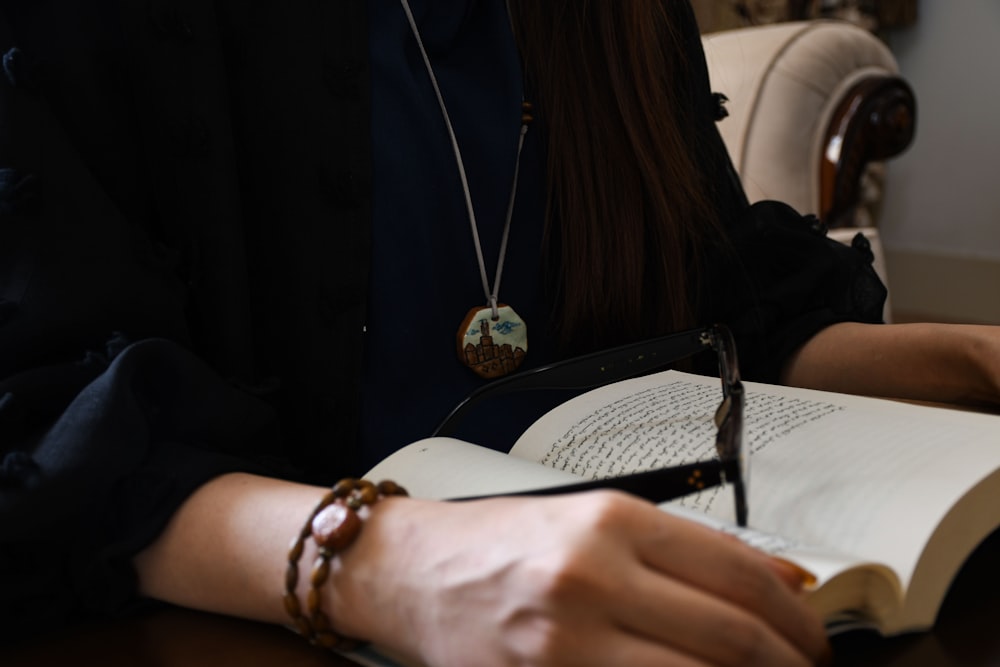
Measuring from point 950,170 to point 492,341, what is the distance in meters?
2.40

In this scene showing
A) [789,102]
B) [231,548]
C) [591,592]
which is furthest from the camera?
[789,102]

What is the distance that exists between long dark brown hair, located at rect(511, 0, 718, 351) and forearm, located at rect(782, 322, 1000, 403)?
11 centimetres

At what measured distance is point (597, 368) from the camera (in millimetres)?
575

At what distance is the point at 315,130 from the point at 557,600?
0.41 m

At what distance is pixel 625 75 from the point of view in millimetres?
723

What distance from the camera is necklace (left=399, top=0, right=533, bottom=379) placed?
2.17ft

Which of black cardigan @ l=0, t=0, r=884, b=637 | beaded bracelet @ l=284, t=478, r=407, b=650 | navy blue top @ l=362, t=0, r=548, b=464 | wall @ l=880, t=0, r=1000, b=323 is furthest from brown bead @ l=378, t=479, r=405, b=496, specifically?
wall @ l=880, t=0, r=1000, b=323

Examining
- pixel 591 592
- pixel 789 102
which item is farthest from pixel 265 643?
pixel 789 102

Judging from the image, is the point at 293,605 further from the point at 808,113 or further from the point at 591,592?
the point at 808,113

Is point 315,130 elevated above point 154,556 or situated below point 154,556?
above

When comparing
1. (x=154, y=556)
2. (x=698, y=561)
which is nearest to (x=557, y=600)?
(x=698, y=561)

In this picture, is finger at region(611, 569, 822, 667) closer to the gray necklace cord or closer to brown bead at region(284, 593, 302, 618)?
brown bead at region(284, 593, 302, 618)

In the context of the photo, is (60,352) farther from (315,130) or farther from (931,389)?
(931,389)

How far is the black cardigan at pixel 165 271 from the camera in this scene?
16.2 inches
